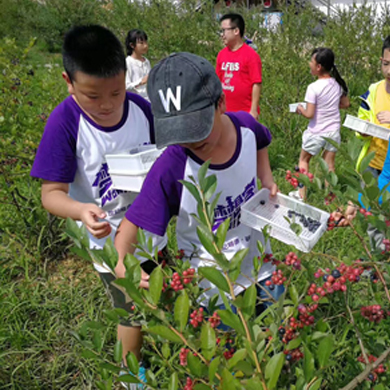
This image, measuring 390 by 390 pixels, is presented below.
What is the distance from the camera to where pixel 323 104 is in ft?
11.8

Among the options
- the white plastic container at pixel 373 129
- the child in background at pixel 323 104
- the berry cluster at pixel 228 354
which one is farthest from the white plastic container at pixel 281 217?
the child in background at pixel 323 104

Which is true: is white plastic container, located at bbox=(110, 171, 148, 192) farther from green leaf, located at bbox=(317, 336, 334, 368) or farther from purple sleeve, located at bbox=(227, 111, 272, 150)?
green leaf, located at bbox=(317, 336, 334, 368)

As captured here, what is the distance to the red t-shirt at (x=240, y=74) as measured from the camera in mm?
3781

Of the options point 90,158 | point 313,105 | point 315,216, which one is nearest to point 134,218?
point 90,158

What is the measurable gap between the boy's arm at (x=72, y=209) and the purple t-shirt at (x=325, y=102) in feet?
8.83

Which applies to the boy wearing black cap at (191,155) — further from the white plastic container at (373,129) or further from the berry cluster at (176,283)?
the white plastic container at (373,129)

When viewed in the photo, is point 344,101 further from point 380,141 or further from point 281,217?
point 281,217

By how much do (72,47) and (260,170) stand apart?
Result: 0.85 m

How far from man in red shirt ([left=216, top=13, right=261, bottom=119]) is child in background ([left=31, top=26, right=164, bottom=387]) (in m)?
2.32

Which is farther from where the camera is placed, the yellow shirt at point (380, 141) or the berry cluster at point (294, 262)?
the yellow shirt at point (380, 141)

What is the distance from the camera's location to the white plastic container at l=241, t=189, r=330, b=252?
1185 mm

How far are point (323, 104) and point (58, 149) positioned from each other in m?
2.74

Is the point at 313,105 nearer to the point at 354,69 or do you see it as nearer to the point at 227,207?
the point at 227,207

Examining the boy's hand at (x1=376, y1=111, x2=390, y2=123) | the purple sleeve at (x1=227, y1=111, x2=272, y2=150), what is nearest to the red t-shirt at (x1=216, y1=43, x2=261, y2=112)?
the boy's hand at (x1=376, y1=111, x2=390, y2=123)
